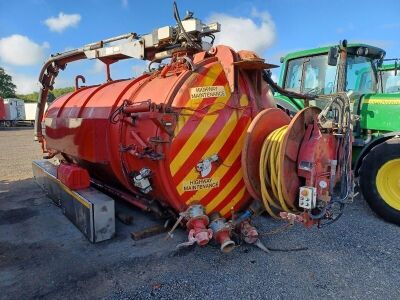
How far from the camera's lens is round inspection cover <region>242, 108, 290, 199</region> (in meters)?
3.02

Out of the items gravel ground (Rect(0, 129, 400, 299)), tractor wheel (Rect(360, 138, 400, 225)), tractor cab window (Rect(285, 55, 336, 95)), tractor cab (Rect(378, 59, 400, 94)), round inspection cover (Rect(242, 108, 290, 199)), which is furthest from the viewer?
tractor cab (Rect(378, 59, 400, 94))

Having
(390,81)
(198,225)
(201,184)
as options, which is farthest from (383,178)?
(198,225)

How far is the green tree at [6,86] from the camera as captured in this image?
3962cm

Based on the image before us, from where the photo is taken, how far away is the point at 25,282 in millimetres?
2791

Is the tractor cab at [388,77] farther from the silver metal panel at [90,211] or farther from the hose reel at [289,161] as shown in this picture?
the silver metal panel at [90,211]

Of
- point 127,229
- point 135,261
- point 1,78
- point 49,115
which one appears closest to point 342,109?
point 135,261

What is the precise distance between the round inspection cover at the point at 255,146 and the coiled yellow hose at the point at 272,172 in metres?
0.10

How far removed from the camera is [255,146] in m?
3.09

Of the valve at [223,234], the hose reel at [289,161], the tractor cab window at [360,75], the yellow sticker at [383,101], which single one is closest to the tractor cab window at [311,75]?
the tractor cab window at [360,75]

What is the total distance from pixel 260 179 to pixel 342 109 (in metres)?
Result: 0.91

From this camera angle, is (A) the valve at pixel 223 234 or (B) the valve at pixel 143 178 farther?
(B) the valve at pixel 143 178

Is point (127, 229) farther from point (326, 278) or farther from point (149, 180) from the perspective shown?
point (326, 278)

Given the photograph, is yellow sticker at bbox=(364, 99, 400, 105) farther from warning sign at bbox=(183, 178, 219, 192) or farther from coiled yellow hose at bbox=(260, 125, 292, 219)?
warning sign at bbox=(183, 178, 219, 192)

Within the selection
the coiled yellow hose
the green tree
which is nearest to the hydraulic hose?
the coiled yellow hose
